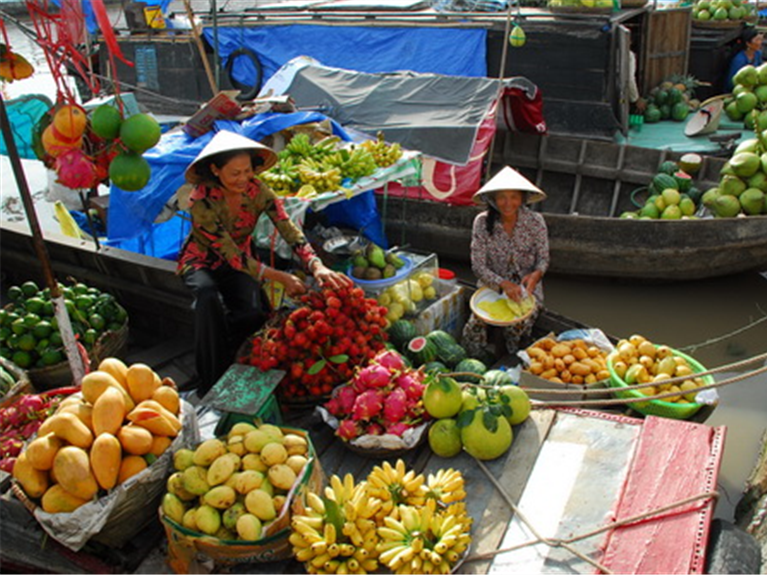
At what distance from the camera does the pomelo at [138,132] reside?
2.88m

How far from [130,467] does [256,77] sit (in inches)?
404

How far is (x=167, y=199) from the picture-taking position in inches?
178

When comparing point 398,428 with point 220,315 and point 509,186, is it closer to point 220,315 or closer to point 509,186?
point 220,315

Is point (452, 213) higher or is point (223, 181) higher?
point (223, 181)

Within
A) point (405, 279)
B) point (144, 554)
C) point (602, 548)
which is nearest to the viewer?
point (602, 548)

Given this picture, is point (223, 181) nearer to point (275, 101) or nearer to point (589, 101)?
point (275, 101)

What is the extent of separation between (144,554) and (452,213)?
16.7 feet

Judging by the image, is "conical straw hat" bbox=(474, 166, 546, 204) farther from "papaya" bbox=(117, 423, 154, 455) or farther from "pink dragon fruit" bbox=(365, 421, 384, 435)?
"papaya" bbox=(117, 423, 154, 455)

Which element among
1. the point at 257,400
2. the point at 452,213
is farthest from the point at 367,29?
the point at 257,400

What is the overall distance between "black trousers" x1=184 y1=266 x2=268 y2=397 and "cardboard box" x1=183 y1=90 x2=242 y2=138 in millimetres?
1924

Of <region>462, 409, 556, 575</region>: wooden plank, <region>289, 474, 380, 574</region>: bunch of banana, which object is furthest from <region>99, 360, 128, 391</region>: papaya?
<region>462, 409, 556, 575</region>: wooden plank

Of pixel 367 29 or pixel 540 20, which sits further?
pixel 367 29

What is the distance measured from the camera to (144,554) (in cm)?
250

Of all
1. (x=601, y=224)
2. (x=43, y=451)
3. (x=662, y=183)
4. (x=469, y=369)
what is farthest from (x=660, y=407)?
(x=662, y=183)
